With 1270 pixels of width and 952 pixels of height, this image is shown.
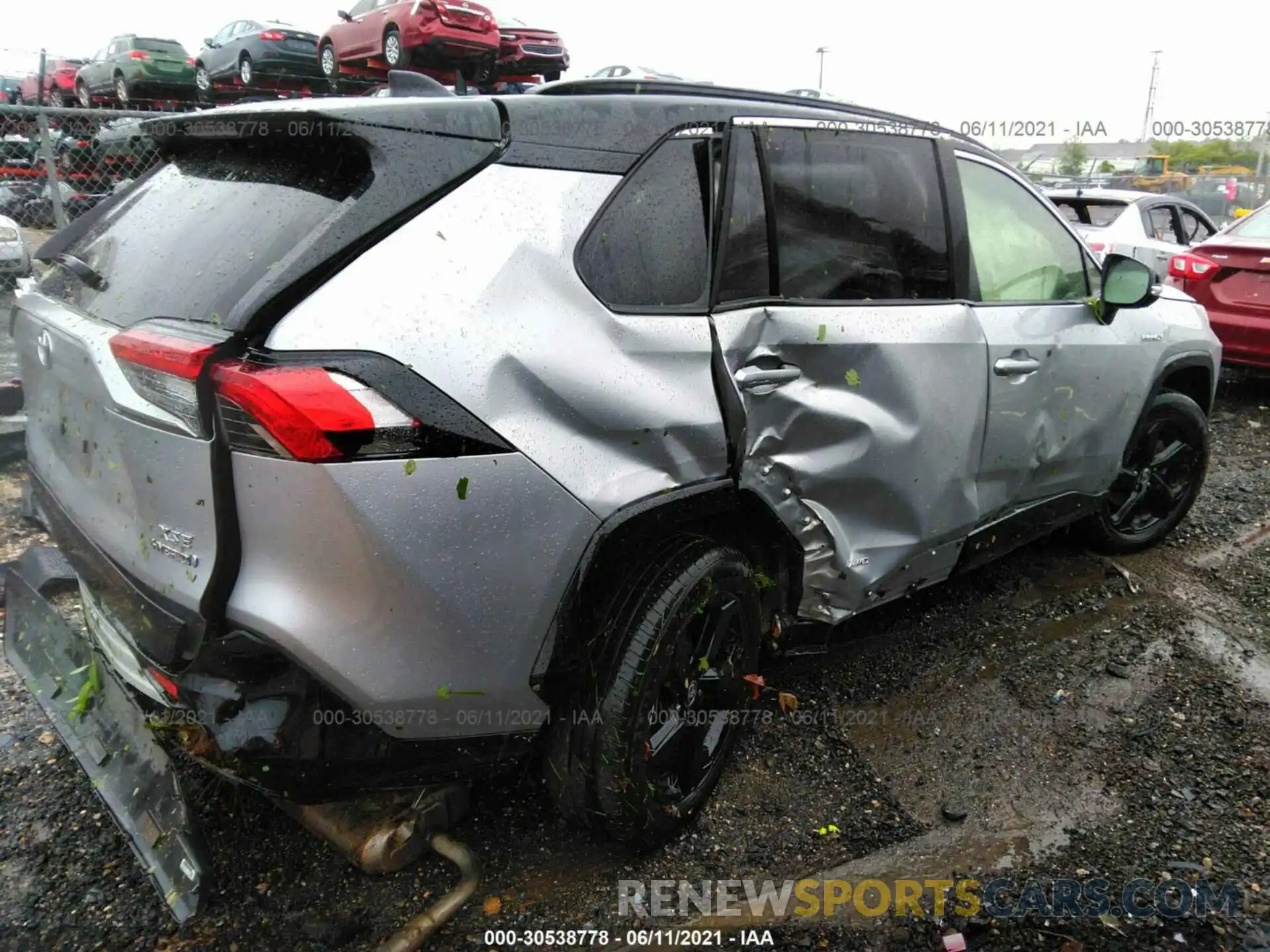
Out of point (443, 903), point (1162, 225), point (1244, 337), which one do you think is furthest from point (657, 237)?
point (1162, 225)

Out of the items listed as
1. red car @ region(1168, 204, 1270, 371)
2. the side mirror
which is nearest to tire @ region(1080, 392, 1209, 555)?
the side mirror

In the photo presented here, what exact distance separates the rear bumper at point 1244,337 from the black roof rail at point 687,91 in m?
5.19

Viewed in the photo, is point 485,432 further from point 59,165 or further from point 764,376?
point 59,165

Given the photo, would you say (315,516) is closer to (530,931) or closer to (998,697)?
(530,931)

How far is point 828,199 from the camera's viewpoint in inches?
102

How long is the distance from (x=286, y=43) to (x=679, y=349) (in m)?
13.6

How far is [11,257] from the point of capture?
7.06 meters

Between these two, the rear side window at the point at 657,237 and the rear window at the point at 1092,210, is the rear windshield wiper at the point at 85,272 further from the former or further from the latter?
the rear window at the point at 1092,210

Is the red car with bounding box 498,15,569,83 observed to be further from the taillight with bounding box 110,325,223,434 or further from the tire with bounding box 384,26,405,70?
the taillight with bounding box 110,325,223,434

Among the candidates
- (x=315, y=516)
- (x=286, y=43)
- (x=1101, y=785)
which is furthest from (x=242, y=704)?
(x=286, y=43)

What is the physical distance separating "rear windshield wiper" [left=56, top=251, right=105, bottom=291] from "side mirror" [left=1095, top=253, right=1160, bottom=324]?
128 inches

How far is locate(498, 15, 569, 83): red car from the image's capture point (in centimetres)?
1130

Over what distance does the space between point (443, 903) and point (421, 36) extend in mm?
10745

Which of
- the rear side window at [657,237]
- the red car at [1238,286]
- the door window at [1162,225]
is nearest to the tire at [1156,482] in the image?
the rear side window at [657,237]
